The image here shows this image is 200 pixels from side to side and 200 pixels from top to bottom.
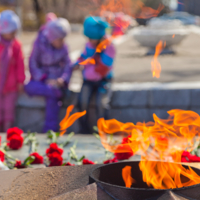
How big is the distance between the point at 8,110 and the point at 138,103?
1.70 metres

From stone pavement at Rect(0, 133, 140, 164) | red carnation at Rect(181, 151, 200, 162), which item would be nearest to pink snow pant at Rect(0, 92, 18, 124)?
stone pavement at Rect(0, 133, 140, 164)

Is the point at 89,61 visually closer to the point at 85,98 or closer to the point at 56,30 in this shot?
the point at 85,98

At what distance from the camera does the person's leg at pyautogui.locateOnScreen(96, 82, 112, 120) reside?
14.0 ft

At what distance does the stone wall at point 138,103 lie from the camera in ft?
14.4

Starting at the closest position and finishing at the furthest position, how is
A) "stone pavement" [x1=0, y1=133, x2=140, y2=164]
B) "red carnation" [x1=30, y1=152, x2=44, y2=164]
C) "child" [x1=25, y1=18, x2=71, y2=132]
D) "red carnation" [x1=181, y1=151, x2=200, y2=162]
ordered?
"red carnation" [x1=181, y1=151, x2=200, y2=162] < "red carnation" [x1=30, y1=152, x2=44, y2=164] < "stone pavement" [x1=0, y1=133, x2=140, y2=164] < "child" [x1=25, y1=18, x2=71, y2=132]

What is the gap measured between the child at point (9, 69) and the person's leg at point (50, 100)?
0.25 m

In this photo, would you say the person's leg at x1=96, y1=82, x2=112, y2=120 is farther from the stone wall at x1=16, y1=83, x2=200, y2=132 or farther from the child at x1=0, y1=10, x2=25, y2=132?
the child at x1=0, y1=10, x2=25, y2=132

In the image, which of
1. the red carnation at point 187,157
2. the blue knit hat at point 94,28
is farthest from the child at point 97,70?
the red carnation at point 187,157

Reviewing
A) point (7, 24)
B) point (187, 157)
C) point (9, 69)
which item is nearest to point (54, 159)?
point (187, 157)

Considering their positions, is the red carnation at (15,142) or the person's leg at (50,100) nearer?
the red carnation at (15,142)

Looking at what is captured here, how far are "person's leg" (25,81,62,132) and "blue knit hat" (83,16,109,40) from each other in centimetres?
83

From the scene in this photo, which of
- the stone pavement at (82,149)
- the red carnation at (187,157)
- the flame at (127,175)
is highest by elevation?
the flame at (127,175)

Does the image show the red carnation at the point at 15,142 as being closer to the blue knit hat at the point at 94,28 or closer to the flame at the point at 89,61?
the flame at the point at 89,61

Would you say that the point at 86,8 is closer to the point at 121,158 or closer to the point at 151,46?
the point at 121,158
